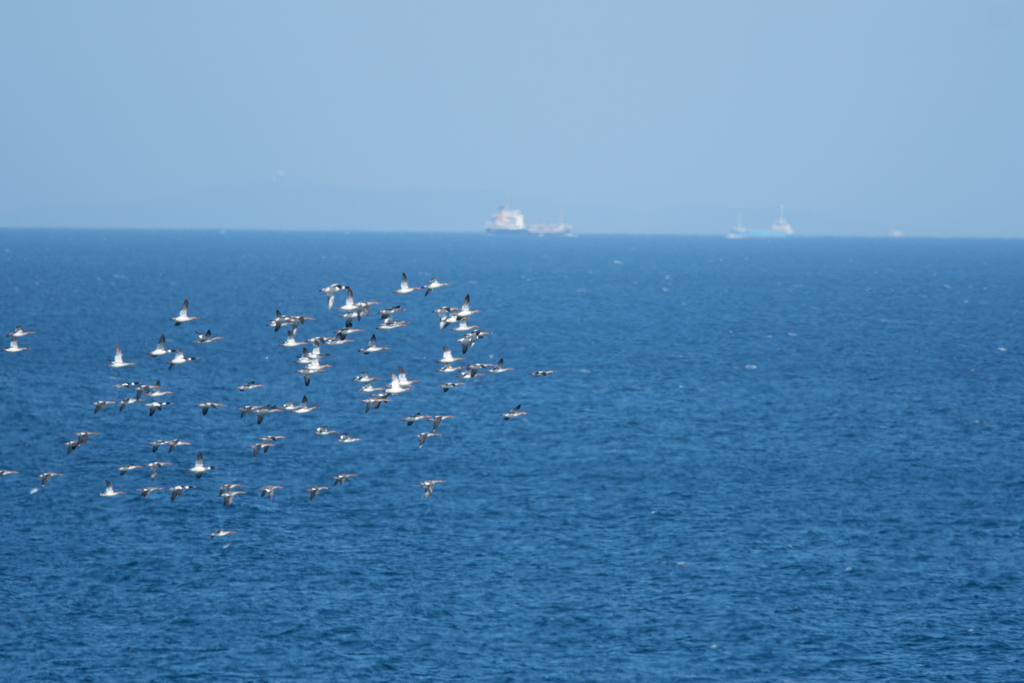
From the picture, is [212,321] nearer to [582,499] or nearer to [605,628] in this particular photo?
[582,499]

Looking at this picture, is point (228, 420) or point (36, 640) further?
point (228, 420)

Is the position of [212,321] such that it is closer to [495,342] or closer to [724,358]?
[495,342]

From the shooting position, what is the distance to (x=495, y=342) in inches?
5817

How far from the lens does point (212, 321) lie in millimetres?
166250

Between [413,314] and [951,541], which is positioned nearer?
[951,541]

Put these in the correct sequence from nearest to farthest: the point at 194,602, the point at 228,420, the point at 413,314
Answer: the point at 194,602
the point at 228,420
the point at 413,314

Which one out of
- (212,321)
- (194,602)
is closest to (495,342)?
(212,321)

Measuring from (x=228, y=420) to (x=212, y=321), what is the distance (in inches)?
2748

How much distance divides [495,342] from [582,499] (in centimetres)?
7040

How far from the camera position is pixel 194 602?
62062 millimetres

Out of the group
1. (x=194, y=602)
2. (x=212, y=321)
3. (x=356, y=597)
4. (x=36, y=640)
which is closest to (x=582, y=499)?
(x=356, y=597)

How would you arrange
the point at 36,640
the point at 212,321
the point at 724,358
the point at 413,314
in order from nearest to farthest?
1. the point at 36,640
2. the point at 724,358
3. the point at 212,321
4. the point at 413,314

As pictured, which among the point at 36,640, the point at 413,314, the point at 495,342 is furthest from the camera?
the point at 413,314

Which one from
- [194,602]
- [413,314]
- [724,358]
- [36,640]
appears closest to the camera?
[36,640]
